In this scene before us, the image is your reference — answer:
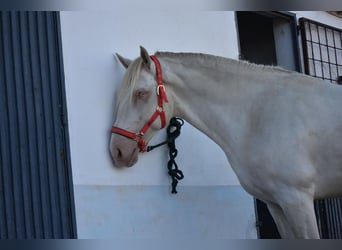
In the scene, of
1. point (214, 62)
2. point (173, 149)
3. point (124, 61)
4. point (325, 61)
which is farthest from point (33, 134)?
point (325, 61)

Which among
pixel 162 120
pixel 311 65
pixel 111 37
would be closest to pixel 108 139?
pixel 162 120

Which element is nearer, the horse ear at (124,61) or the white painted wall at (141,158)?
the white painted wall at (141,158)

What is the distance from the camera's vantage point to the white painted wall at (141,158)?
382cm

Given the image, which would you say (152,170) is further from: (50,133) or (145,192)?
(50,133)

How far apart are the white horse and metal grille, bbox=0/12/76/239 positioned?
403 millimetres

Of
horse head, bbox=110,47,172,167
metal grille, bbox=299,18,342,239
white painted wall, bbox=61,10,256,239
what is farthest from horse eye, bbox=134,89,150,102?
metal grille, bbox=299,18,342,239

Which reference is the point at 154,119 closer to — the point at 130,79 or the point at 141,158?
the point at 130,79

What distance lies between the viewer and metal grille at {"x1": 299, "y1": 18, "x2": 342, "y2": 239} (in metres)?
5.53

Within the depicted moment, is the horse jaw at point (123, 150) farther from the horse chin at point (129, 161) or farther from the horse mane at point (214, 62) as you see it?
the horse mane at point (214, 62)

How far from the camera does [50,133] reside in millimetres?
3639

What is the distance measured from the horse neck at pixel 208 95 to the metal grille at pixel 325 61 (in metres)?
2.05

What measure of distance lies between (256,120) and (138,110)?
74 cm

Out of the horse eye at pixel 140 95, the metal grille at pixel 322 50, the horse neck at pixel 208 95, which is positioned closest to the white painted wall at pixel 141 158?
the horse eye at pixel 140 95

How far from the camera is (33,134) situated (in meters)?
3.56
